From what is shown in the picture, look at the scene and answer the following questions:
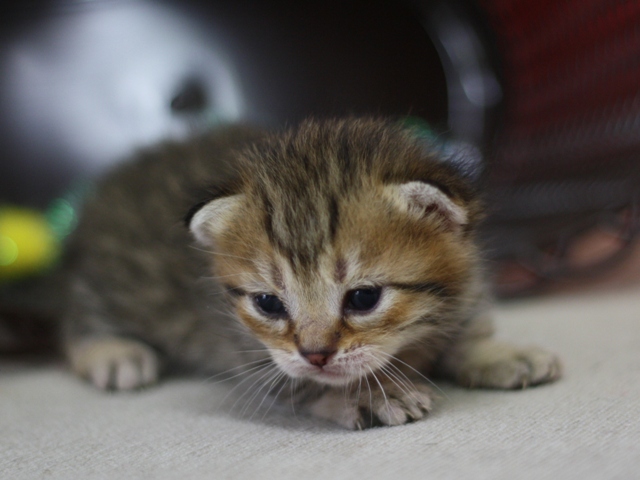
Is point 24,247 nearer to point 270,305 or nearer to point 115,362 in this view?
point 115,362

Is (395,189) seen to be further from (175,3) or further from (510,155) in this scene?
(175,3)

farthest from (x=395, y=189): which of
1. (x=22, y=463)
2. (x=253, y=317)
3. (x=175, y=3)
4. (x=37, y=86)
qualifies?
(x=37, y=86)

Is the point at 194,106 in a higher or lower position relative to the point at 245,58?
lower

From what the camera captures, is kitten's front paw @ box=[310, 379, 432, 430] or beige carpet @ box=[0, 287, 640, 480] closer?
beige carpet @ box=[0, 287, 640, 480]

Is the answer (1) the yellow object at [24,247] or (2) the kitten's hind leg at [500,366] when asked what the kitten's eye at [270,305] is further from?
(1) the yellow object at [24,247]

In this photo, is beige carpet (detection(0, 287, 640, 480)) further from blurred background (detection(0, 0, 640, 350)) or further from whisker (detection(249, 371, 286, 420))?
blurred background (detection(0, 0, 640, 350))

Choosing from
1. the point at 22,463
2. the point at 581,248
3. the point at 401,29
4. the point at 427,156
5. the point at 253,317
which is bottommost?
the point at 22,463

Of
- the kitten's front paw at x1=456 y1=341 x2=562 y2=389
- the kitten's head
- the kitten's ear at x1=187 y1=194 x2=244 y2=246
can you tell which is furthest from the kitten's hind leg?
the kitten's ear at x1=187 y1=194 x2=244 y2=246

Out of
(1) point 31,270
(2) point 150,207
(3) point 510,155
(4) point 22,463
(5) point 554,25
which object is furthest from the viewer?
(3) point 510,155
